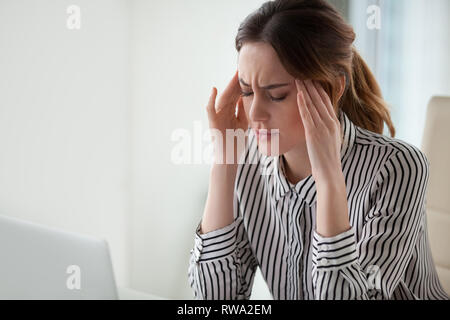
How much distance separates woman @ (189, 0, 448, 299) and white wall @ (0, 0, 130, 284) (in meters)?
0.66

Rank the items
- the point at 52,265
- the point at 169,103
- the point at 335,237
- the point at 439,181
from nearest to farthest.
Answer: the point at 52,265 → the point at 335,237 → the point at 439,181 → the point at 169,103

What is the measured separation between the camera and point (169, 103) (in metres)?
1.96

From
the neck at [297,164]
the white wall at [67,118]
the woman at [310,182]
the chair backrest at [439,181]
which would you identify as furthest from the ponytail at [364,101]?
the white wall at [67,118]

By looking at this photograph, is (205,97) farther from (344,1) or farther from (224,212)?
(224,212)

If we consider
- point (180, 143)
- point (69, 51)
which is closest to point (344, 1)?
point (180, 143)

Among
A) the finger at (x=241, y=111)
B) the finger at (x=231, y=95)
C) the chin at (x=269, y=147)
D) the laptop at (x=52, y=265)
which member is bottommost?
the laptop at (x=52, y=265)

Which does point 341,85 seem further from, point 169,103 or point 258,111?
point 169,103

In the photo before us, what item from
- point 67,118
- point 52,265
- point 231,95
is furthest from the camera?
point 67,118

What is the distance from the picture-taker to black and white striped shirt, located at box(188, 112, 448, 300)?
0.85 metres

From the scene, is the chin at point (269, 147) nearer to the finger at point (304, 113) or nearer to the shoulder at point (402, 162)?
the finger at point (304, 113)

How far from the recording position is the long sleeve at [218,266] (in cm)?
96

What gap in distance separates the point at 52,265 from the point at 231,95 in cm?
44

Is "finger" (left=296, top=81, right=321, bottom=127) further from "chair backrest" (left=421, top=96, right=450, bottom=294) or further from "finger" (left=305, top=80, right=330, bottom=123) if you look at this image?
"chair backrest" (left=421, top=96, right=450, bottom=294)

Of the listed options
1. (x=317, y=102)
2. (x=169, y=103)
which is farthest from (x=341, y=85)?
(x=169, y=103)
